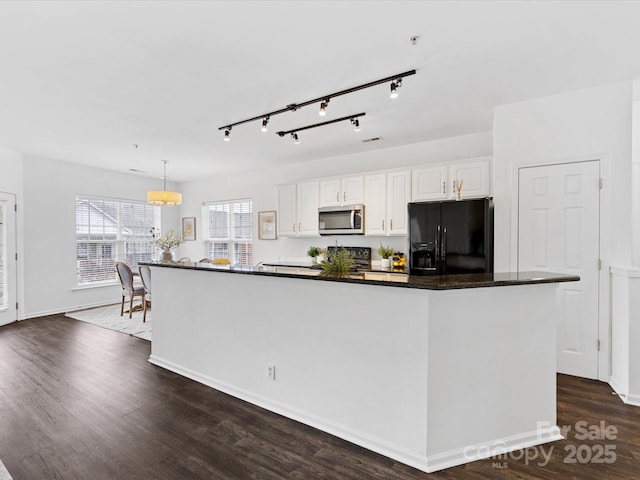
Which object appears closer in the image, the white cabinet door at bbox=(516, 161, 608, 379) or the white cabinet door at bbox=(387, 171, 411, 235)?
the white cabinet door at bbox=(516, 161, 608, 379)

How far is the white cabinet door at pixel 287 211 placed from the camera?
223 inches

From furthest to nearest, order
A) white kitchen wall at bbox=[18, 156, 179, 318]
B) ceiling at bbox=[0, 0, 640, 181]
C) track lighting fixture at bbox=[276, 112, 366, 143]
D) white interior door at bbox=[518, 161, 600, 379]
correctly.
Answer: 1. white kitchen wall at bbox=[18, 156, 179, 318]
2. track lighting fixture at bbox=[276, 112, 366, 143]
3. white interior door at bbox=[518, 161, 600, 379]
4. ceiling at bbox=[0, 0, 640, 181]

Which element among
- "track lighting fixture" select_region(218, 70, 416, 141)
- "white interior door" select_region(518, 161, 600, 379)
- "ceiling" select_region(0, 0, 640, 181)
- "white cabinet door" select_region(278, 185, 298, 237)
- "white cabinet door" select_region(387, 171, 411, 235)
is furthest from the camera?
"white cabinet door" select_region(278, 185, 298, 237)

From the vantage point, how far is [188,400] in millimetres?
2719

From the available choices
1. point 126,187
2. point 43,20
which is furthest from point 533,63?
point 126,187

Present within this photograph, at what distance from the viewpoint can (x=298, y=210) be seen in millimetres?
5594

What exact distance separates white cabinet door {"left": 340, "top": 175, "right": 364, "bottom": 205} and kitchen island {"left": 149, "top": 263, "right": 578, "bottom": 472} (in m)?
2.67

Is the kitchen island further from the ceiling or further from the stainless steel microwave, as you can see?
the stainless steel microwave

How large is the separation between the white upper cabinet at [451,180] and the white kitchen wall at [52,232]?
238 inches

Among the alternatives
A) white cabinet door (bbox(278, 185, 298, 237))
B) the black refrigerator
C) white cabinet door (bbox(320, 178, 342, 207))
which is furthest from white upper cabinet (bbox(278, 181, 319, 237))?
the black refrigerator

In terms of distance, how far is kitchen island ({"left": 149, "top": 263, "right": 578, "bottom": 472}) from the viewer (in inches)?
75.0

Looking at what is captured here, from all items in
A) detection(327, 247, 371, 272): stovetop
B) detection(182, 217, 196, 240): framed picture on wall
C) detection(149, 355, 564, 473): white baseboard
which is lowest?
detection(149, 355, 564, 473): white baseboard

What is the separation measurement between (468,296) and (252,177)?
5.48 meters

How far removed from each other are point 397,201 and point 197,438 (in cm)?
356
